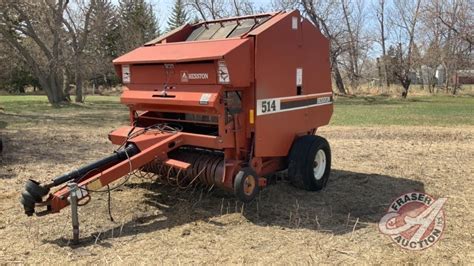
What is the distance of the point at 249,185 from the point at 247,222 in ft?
1.33

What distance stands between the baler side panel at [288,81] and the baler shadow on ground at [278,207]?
0.65 metres

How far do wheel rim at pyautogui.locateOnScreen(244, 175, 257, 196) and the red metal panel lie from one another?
1353 millimetres

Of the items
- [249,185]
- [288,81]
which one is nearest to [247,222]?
[249,185]

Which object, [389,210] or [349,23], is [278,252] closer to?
[389,210]

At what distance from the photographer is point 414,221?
5273 mm

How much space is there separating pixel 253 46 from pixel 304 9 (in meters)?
34.9

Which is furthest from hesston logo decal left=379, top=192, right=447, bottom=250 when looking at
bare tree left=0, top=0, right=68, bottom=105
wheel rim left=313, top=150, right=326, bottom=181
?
bare tree left=0, top=0, right=68, bottom=105

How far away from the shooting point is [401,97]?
38.9 metres

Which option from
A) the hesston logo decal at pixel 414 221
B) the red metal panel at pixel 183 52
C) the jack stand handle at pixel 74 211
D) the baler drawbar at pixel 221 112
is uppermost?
the red metal panel at pixel 183 52

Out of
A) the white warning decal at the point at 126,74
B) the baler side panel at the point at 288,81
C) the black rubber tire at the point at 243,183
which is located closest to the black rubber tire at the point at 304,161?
the baler side panel at the point at 288,81

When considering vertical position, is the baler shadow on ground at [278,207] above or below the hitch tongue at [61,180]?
below

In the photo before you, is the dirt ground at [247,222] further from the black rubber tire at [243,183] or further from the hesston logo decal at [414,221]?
the black rubber tire at [243,183]

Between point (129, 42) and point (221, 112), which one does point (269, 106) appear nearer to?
point (221, 112)

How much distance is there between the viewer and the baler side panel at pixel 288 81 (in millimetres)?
5746
